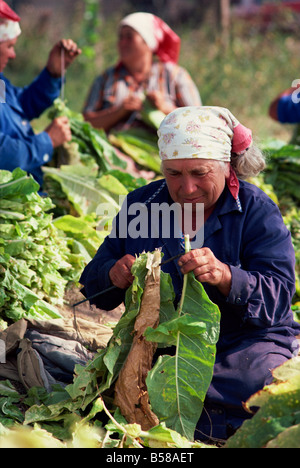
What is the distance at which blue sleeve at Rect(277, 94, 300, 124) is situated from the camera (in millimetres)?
5430

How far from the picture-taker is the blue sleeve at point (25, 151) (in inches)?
160

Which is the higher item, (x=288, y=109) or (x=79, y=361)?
(x=288, y=109)

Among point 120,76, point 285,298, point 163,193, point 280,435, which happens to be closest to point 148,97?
point 120,76

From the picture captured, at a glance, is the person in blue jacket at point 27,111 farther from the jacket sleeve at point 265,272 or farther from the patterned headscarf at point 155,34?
the jacket sleeve at point 265,272

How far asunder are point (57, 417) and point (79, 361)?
0.45 meters

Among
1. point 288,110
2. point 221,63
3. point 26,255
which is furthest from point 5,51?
point 221,63

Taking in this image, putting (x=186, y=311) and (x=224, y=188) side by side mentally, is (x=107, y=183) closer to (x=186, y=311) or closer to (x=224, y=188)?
(x=224, y=188)

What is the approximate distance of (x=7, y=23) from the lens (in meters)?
4.25

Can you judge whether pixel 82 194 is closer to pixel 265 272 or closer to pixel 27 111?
pixel 27 111

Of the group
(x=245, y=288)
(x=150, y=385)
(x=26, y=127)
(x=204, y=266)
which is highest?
(x=26, y=127)

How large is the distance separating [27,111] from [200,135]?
2664mm

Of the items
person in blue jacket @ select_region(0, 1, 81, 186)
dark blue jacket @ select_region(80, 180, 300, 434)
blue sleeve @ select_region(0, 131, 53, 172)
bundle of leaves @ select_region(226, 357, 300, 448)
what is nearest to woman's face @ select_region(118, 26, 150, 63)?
person in blue jacket @ select_region(0, 1, 81, 186)

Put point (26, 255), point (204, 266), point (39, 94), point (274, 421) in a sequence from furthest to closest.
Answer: point (39, 94), point (26, 255), point (204, 266), point (274, 421)

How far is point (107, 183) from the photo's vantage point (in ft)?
14.6
